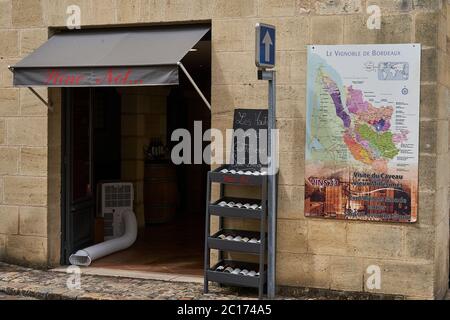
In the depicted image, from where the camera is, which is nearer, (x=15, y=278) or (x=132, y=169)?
(x=15, y=278)

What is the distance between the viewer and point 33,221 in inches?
340

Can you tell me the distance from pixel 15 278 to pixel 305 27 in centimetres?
431

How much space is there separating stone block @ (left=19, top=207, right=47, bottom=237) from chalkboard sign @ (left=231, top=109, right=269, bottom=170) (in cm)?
260

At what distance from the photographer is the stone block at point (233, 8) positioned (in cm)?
758

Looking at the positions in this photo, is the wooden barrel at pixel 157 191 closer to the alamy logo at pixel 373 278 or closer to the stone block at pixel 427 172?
the alamy logo at pixel 373 278

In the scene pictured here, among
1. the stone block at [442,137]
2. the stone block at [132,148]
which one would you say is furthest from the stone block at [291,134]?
the stone block at [132,148]

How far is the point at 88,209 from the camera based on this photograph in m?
9.64

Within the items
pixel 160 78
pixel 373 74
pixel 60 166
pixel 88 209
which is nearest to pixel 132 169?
pixel 88 209

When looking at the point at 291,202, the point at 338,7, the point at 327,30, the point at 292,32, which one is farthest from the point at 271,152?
the point at 338,7

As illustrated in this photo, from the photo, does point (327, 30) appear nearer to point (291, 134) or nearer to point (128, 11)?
point (291, 134)

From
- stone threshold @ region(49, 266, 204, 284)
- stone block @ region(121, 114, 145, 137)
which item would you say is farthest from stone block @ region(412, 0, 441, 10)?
stone block @ region(121, 114, 145, 137)

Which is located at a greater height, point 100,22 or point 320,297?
point 100,22

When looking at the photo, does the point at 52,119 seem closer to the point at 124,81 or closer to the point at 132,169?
the point at 124,81

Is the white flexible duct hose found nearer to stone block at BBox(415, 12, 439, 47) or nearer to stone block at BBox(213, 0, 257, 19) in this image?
stone block at BBox(213, 0, 257, 19)
